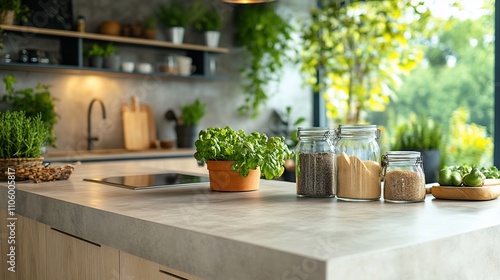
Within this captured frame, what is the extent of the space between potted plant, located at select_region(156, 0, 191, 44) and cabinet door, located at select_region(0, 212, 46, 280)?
3549mm

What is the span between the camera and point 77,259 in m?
1.91

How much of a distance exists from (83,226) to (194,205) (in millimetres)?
332

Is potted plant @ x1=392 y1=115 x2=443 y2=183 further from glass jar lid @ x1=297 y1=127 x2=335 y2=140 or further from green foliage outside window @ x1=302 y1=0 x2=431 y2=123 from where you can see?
glass jar lid @ x1=297 y1=127 x2=335 y2=140

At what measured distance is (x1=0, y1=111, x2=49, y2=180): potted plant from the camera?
7.88ft

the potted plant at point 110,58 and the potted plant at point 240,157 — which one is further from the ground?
the potted plant at point 110,58

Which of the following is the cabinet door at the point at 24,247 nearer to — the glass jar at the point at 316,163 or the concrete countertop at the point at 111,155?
the glass jar at the point at 316,163

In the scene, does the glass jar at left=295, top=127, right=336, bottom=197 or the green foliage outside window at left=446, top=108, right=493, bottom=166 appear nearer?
the glass jar at left=295, top=127, right=336, bottom=197

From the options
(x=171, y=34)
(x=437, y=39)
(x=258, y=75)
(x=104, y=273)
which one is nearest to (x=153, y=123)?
(x=171, y=34)

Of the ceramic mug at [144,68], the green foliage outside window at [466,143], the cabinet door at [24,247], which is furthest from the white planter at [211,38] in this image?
the cabinet door at [24,247]

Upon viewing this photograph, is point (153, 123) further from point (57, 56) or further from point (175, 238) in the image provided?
point (175, 238)

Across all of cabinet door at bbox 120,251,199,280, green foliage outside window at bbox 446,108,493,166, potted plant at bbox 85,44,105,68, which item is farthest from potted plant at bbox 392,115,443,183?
cabinet door at bbox 120,251,199,280

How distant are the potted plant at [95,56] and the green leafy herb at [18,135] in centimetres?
274

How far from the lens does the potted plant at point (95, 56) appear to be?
514 centimetres

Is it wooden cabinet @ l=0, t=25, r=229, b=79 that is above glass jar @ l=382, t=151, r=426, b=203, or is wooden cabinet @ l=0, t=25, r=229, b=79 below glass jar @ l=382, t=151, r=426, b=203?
above
